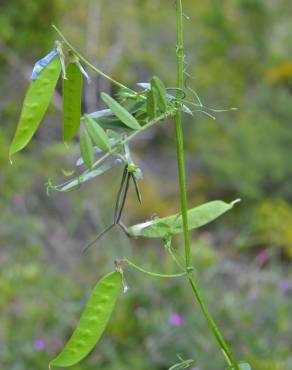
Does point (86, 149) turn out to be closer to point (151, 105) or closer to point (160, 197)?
point (151, 105)

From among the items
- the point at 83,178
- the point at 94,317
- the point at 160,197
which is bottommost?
the point at 160,197

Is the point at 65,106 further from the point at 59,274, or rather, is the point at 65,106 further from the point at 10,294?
the point at 59,274

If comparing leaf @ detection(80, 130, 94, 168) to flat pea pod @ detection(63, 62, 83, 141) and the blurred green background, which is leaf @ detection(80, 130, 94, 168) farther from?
the blurred green background

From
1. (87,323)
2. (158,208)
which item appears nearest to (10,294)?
(158,208)

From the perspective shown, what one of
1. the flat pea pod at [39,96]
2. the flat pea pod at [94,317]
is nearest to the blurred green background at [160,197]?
the flat pea pod at [94,317]

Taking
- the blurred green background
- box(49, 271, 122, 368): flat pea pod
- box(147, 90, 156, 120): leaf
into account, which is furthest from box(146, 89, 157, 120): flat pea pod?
the blurred green background

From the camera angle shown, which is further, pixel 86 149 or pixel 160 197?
pixel 160 197

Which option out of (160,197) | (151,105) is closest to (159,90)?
(151,105)
